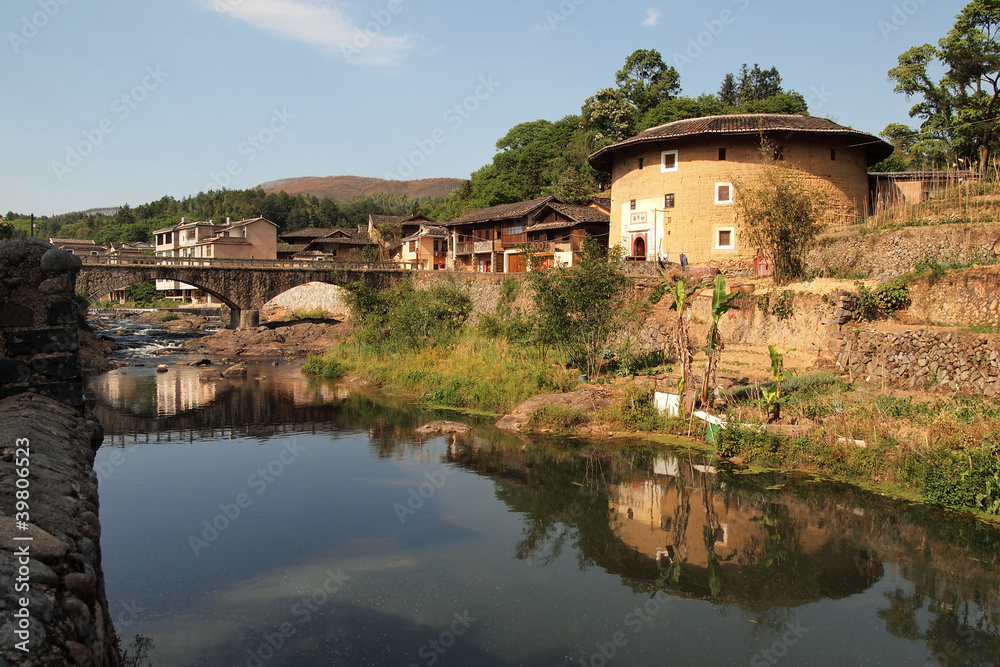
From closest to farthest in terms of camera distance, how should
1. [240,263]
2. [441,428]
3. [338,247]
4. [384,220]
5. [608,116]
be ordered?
[441,428]
[240,263]
[608,116]
[338,247]
[384,220]

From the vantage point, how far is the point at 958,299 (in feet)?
63.0

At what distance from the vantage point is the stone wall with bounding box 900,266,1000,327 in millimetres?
18562

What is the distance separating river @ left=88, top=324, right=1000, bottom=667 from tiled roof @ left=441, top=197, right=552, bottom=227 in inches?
1345

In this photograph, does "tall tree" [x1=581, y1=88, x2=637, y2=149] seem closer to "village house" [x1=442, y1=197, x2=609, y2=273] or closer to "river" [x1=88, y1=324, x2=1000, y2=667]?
"village house" [x1=442, y1=197, x2=609, y2=273]

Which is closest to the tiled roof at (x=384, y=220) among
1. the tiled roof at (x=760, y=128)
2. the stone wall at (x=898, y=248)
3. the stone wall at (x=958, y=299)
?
the tiled roof at (x=760, y=128)

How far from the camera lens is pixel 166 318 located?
2447 inches

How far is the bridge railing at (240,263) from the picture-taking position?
157ft

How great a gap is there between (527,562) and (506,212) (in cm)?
4336

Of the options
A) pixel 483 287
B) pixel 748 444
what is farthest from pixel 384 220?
pixel 748 444

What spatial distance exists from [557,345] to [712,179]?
17.3 m

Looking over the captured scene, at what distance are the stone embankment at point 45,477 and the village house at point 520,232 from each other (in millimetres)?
34161

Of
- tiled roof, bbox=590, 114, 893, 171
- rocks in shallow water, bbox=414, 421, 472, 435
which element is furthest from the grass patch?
tiled roof, bbox=590, 114, 893, 171

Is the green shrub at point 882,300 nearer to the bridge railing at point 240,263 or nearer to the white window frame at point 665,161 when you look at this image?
the white window frame at point 665,161

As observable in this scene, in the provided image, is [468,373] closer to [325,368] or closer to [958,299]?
[325,368]
